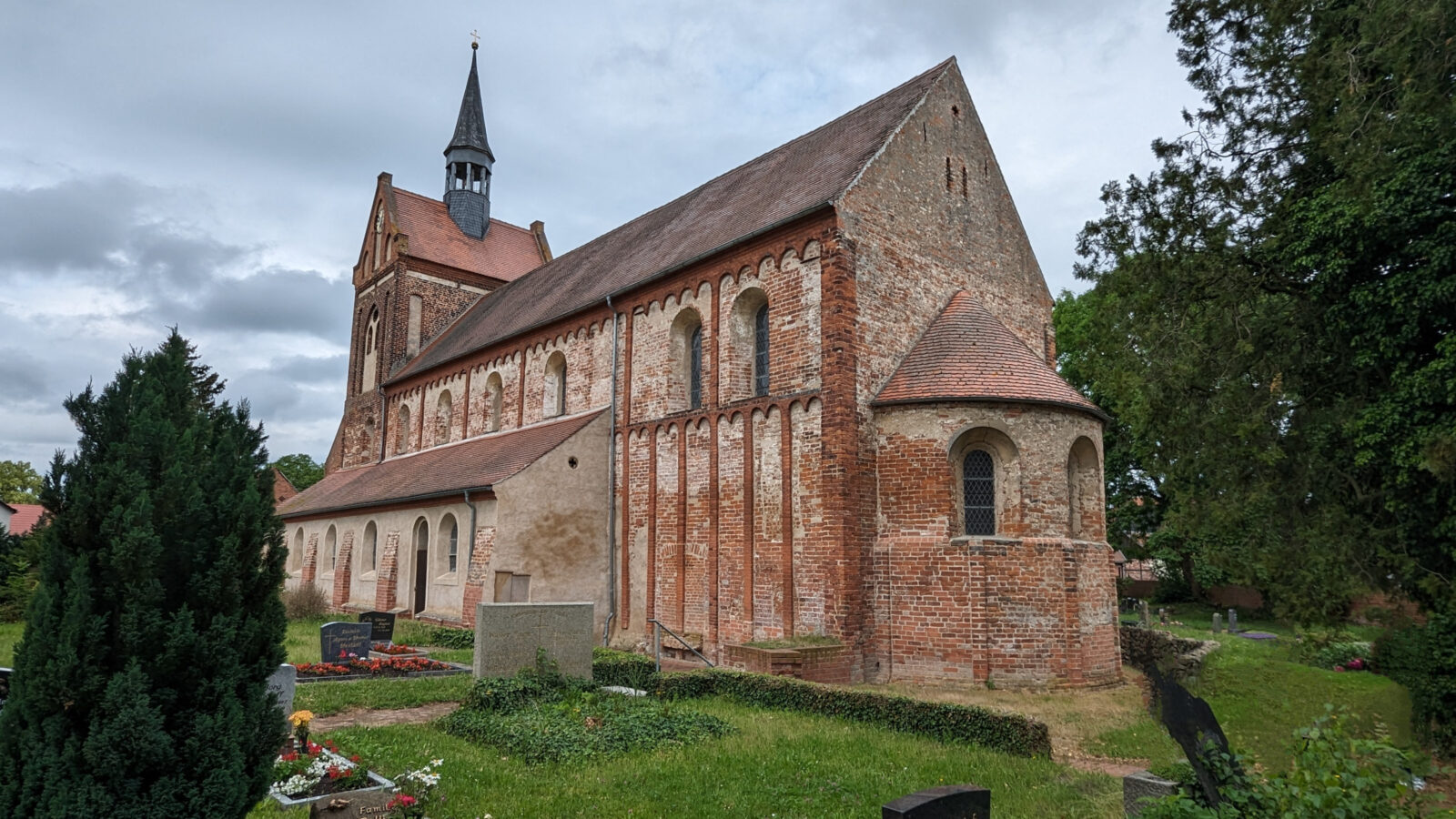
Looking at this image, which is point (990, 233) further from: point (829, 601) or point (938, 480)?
point (829, 601)

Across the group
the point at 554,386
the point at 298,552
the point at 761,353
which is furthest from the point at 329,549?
the point at 761,353

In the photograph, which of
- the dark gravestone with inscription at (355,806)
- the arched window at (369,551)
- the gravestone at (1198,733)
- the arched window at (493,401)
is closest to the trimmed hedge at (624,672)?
the dark gravestone with inscription at (355,806)

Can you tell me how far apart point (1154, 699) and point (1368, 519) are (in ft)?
13.2

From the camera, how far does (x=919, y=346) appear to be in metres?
16.1

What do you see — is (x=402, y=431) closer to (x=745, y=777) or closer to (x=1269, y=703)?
(x=745, y=777)

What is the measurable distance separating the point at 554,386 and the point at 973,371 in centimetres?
1136

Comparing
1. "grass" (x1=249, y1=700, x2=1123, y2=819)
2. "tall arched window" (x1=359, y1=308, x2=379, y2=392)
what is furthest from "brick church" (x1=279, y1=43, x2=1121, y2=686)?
"tall arched window" (x1=359, y1=308, x2=379, y2=392)

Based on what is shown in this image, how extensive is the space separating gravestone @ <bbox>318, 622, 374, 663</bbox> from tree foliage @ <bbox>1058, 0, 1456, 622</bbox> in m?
13.4

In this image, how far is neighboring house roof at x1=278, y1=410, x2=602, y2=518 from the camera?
19.8m

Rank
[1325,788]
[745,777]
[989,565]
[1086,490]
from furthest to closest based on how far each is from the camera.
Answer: [1086,490]
[989,565]
[745,777]
[1325,788]

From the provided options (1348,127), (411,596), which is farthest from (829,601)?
(411,596)

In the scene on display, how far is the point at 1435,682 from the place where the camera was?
10234 mm

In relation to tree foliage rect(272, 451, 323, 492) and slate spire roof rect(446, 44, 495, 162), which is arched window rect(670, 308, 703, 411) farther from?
tree foliage rect(272, 451, 323, 492)

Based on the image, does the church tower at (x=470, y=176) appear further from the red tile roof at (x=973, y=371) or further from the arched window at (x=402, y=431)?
the red tile roof at (x=973, y=371)
